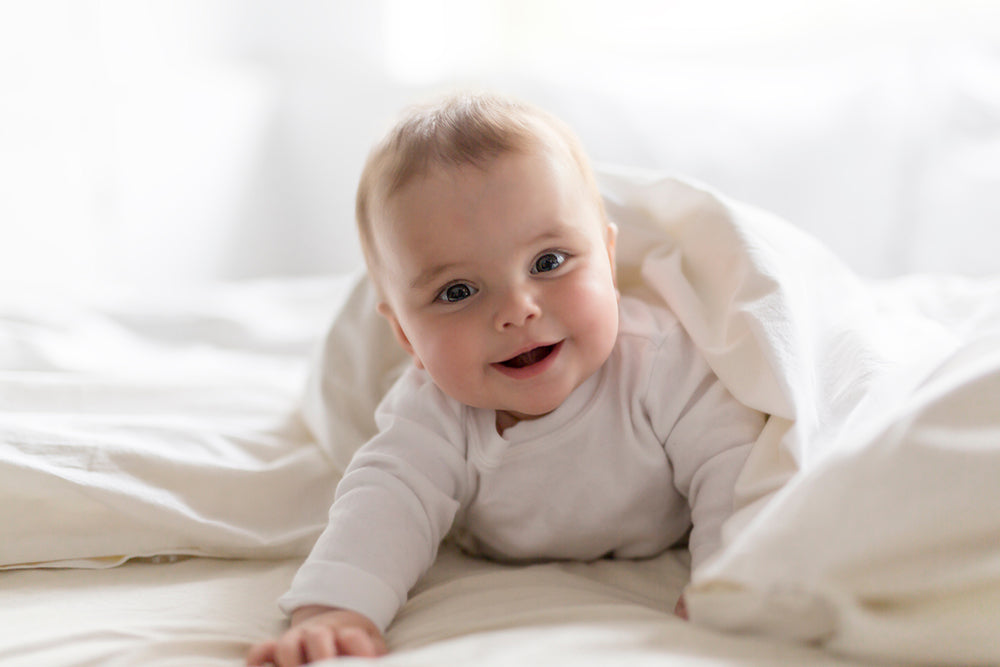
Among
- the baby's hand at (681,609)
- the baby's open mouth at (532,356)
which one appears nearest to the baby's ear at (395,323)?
the baby's open mouth at (532,356)

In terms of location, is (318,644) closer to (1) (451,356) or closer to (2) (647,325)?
(1) (451,356)

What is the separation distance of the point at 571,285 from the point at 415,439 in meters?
0.20

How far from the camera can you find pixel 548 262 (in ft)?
2.83

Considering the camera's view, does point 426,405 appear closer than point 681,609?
No

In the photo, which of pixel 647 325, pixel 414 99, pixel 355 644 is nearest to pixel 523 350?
pixel 647 325

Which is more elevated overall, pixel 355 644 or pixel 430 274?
pixel 430 274

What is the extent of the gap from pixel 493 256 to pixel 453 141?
4.3 inches

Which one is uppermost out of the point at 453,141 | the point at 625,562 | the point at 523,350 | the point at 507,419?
the point at 453,141

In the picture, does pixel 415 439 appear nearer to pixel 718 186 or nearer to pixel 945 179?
pixel 718 186

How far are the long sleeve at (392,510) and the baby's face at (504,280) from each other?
56 mm

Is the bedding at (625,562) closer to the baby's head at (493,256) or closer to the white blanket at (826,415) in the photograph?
the white blanket at (826,415)

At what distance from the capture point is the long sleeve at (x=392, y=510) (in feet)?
2.49

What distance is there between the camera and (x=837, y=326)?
899 millimetres

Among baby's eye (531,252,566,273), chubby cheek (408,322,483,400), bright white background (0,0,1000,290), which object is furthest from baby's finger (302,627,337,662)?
bright white background (0,0,1000,290)
